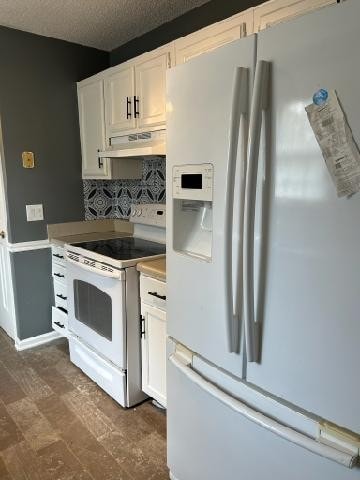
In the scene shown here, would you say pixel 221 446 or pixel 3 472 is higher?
pixel 221 446

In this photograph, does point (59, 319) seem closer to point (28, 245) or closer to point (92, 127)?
point (28, 245)

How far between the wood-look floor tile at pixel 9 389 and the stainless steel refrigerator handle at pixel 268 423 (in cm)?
147

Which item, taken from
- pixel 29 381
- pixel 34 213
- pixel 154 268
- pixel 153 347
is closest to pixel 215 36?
pixel 154 268

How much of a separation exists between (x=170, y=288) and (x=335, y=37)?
1.01 m

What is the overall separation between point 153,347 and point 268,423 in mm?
1038

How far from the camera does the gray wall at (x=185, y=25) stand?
6.84 feet

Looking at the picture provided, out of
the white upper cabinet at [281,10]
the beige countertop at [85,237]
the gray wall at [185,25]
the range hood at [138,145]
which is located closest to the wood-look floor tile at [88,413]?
the beige countertop at [85,237]

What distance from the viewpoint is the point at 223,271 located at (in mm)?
1158

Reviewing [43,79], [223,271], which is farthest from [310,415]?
[43,79]

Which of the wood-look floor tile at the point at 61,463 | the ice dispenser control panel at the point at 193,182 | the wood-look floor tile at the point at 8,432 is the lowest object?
the wood-look floor tile at the point at 8,432

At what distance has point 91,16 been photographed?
2.40 meters

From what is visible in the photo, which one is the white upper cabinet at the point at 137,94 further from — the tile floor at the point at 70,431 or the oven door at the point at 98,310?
the tile floor at the point at 70,431

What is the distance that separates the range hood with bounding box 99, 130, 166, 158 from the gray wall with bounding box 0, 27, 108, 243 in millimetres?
499

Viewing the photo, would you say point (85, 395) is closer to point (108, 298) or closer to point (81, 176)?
point (108, 298)
